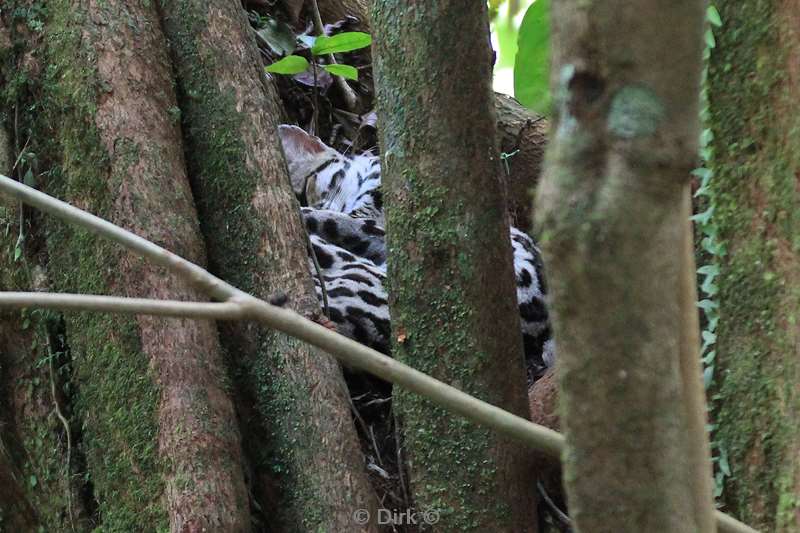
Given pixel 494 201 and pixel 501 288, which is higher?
pixel 494 201

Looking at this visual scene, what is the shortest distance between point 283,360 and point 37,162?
30.7 inches

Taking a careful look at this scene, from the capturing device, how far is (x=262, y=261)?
85.5 inches

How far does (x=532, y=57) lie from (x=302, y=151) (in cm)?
248

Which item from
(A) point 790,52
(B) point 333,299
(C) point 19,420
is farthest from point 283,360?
(A) point 790,52

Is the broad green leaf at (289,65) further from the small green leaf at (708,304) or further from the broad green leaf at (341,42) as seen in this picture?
the small green leaf at (708,304)

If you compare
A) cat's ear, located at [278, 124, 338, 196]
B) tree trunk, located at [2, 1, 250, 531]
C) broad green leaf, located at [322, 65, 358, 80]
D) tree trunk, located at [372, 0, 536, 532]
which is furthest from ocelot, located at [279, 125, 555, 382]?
tree trunk, located at [2, 1, 250, 531]

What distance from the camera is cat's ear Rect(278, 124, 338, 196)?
4.09m

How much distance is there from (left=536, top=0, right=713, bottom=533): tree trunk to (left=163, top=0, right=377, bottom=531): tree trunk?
1352 millimetres

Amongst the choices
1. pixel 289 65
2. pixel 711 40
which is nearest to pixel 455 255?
pixel 711 40

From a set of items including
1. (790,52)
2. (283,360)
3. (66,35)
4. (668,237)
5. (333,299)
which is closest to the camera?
(668,237)

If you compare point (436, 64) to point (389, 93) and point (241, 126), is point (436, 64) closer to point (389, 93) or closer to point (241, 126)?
point (389, 93)

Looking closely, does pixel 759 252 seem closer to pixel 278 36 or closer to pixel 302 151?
pixel 302 151

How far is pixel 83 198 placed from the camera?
2.11 metres

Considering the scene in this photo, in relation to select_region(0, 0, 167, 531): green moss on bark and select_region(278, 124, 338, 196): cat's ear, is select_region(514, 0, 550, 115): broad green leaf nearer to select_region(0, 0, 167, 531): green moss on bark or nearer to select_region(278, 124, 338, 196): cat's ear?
select_region(0, 0, 167, 531): green moss on bark
